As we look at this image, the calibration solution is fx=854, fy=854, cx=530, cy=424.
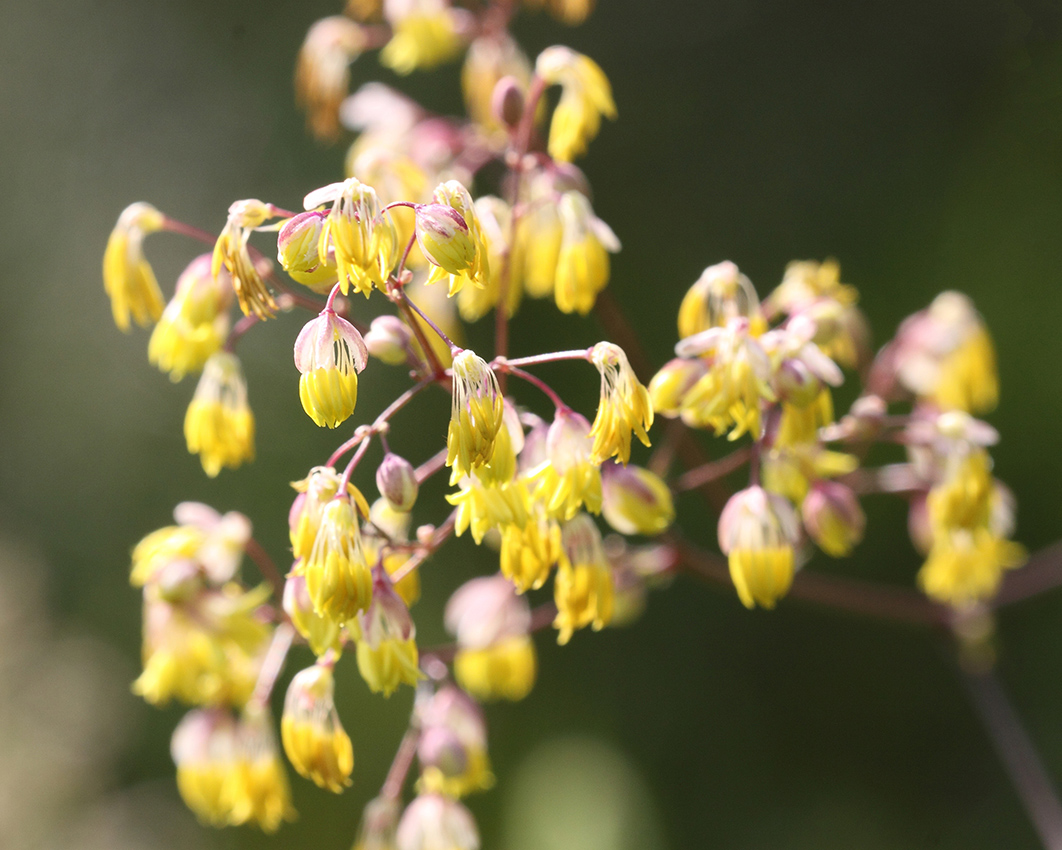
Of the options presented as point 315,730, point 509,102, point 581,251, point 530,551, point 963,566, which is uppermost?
point 509,102

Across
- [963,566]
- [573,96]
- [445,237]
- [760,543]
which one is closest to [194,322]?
[445,237]

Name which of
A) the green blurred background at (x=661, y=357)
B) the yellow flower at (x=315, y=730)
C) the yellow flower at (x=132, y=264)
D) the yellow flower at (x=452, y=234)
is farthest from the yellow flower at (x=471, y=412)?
the green blurred background at (x=661, y=357)

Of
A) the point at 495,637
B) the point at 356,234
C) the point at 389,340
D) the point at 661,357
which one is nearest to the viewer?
the point at 356,234

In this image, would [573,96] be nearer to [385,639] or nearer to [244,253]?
[244,253]

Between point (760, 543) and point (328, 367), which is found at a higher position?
point (328, 367)

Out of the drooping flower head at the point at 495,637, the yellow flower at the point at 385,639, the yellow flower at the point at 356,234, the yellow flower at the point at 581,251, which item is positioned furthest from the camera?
the drooping flower head at the point at 495,637

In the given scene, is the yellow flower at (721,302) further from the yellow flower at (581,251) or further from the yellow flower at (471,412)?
the yellow flower at (471,412)

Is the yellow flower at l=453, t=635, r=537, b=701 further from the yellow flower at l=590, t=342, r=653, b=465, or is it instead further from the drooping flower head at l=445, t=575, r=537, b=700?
the yellow flower at l=590, t=342, r=653, b=465
